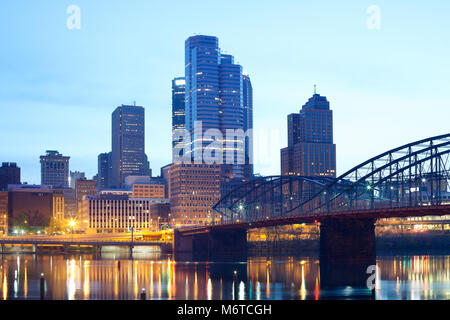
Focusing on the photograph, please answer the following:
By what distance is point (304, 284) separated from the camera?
90188 millimetres

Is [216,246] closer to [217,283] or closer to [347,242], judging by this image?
[347,242]

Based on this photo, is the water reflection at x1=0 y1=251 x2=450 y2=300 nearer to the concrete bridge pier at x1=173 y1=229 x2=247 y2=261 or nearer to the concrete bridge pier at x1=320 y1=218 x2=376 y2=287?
the concrete bridge pier at x1=320 y1=218 x2=376 y2=287

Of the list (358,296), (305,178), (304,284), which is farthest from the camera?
(305,178)

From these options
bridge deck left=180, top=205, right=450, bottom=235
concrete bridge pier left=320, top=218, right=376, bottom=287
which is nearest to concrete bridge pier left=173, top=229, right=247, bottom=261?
bridge deck left=180, top=205, right=450, bottom=235

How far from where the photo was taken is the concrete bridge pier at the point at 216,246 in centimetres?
15750

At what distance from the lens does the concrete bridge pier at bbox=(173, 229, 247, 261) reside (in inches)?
6201

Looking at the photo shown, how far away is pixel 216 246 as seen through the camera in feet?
531

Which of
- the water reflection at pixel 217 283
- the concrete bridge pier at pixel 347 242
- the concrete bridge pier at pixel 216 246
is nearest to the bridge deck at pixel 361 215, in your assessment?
the concrete bridge pier at pixel 347 242

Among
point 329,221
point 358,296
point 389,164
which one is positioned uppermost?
point 389,164

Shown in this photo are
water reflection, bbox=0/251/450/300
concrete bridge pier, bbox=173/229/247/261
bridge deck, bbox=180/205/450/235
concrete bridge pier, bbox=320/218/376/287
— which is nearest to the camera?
water reflection, bbox=0/251/450/300

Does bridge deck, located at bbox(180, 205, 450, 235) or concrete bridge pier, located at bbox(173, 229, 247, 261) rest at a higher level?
bridge deck, located at bbox(180, 205, 450, 235)
